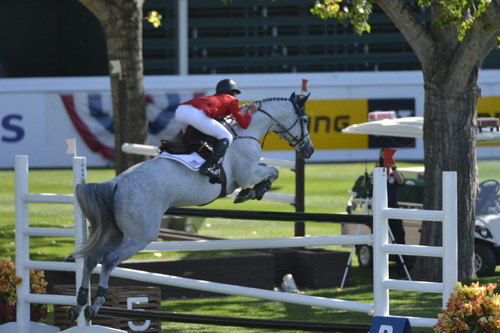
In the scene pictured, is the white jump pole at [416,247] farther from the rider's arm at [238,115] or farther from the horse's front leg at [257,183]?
the rider's arm at [238,115]

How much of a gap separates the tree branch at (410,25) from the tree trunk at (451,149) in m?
0.21

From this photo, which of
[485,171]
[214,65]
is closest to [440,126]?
[485,171]

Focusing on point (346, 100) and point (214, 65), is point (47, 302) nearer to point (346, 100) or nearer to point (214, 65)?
point (346, 100)

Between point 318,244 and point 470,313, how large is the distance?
1.19 metres

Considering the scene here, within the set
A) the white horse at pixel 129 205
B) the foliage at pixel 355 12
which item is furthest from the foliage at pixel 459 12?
the white horse at pixel 129 205

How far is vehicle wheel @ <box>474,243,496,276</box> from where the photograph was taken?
1240cm

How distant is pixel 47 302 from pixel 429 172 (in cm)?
535

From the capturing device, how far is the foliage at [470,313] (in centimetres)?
551

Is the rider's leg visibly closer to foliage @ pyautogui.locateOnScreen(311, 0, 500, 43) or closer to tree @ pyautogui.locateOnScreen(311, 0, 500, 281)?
foliage @ pyautogui.locateOnScreen(311, 0, 500, 43)

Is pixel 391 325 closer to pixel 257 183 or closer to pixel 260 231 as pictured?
pixel 257 183

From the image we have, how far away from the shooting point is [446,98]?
11.1 metres

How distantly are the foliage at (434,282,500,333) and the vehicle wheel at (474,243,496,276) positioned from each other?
22.8ft

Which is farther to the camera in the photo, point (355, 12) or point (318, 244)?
point (355, 12)

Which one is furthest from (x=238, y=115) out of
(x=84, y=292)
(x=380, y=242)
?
(x=84, y=292)
